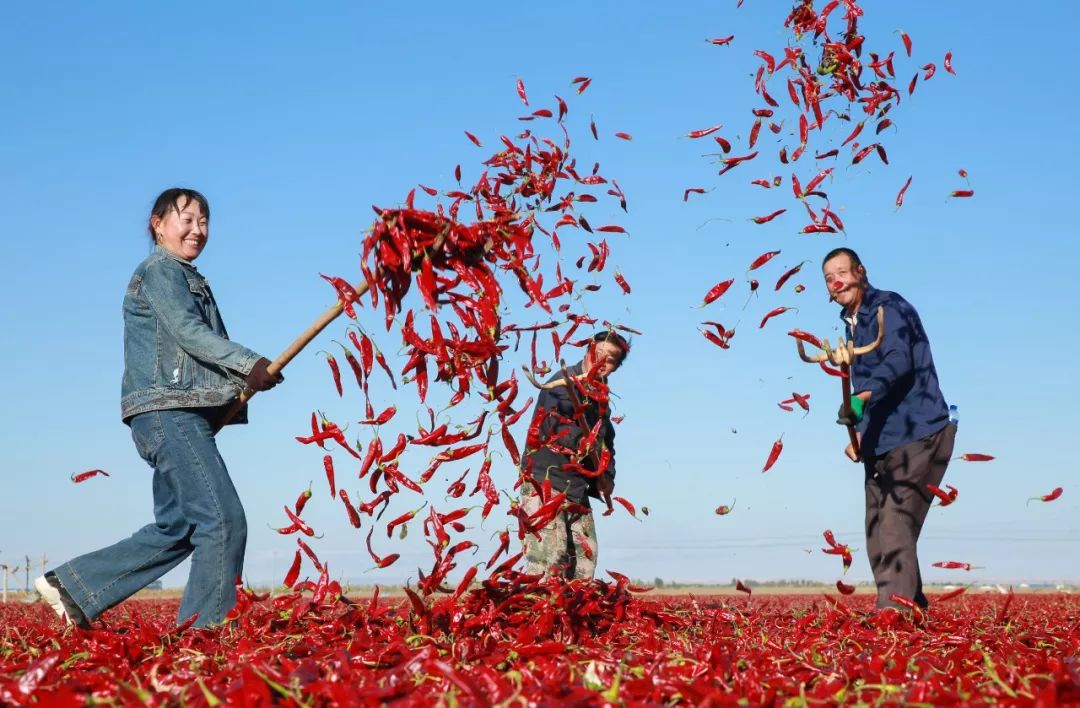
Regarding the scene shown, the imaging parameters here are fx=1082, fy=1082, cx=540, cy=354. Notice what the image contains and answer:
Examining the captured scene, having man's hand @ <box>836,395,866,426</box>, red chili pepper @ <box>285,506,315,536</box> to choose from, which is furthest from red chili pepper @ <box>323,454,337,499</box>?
man's hand @ <box>836,395,866,426</box>

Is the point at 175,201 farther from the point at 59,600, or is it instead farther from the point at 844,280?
the point at 844,280

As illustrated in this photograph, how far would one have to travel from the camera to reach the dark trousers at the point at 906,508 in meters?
7.05

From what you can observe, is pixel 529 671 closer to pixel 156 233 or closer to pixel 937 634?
pixel 937 634

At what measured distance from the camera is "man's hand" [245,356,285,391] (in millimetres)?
5750

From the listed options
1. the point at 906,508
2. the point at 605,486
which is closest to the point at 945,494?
the point at 906,508

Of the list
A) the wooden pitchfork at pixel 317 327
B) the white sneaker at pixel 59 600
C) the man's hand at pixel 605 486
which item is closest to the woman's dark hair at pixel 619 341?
the man's hand at pixel 605 486

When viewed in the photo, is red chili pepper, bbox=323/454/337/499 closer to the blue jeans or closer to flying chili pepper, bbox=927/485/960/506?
the blue jeans

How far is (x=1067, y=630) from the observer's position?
260 inches

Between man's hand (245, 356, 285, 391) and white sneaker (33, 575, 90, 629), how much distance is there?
5.24 ft

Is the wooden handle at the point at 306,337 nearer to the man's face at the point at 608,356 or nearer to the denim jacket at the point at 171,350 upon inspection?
the denim jacket at the point at 171,350

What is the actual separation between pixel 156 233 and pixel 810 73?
4.14 m

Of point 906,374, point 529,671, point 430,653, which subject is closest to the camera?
point 529,671

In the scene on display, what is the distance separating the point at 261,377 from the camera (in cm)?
575

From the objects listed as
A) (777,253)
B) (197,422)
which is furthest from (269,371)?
(777,253)
